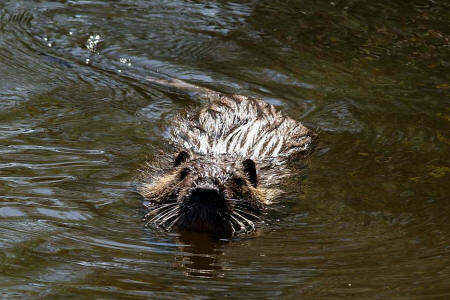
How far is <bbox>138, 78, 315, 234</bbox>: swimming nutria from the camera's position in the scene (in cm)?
516

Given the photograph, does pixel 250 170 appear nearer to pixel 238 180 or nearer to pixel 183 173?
pixel 238 180

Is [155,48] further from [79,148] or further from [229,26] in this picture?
[79,148]

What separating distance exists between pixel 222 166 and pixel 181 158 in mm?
437

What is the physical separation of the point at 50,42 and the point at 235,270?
490 cm

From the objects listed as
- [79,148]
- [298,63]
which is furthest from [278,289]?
[298,63]

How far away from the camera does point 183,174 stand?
18.1ft

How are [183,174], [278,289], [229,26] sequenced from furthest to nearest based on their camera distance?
[229,26], [183,174], [278,289]

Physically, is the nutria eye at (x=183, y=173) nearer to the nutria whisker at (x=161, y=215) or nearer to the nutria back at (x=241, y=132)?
the nutria whisker at (x=161, y=215)

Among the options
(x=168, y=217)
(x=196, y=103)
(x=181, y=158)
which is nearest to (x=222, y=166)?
(x=181, y=158)

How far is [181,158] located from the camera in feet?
19.2

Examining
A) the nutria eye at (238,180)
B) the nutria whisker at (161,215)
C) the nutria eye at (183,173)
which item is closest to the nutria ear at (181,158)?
the nutria eye at (183,173)

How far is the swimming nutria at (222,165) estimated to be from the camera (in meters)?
5.16

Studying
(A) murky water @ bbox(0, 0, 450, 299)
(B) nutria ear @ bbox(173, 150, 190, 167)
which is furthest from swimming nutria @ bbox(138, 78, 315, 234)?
(A) murky water @ bbox(0, 0, 450, 299)

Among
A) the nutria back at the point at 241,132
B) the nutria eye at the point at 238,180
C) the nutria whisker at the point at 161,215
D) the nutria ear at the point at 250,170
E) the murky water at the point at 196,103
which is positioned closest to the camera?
the murky water at the point at 196,103
